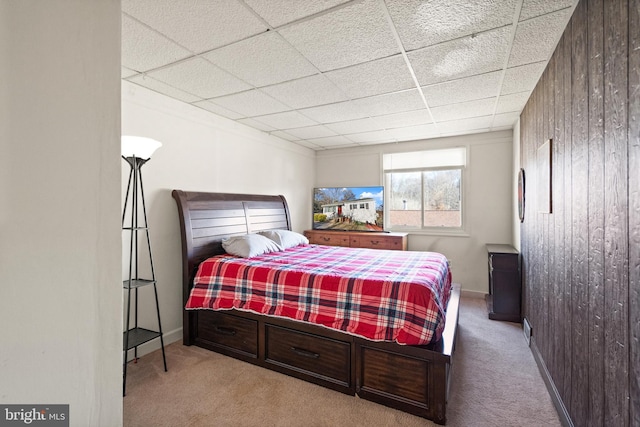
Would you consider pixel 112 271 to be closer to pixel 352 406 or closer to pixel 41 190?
pixel 41 190

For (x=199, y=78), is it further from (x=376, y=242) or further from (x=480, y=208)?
(x=480, y=208)

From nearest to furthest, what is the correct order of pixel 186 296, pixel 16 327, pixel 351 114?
pixel 16 327 < pixel 186 296 < pixel 351 114

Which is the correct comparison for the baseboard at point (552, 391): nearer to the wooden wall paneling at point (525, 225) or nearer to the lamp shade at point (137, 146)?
the wooden wall paneling at point (525, 225)

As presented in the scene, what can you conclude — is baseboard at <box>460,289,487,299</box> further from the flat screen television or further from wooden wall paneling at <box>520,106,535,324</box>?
the flat screen television

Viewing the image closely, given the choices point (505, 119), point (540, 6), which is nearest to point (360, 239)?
point (505, 119)

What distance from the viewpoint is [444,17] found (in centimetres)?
184

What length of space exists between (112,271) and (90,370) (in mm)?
280

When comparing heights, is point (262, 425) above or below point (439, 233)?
below

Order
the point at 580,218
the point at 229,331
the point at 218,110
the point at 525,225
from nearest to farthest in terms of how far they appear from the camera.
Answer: the point at 580,218 < the point at 229,331 < the point at 525,225 < the point at 218,110

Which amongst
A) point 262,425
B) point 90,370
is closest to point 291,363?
point 262,425

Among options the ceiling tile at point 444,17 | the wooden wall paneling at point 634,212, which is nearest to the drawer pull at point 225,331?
the wooden wall paneling at point 634,212

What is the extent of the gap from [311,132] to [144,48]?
265 cm

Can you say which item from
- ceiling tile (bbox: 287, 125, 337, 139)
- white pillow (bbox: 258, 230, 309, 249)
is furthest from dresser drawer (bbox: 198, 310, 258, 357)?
ceiling tile (bbox: 287, 125, 337, 139)

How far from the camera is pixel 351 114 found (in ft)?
12.1
